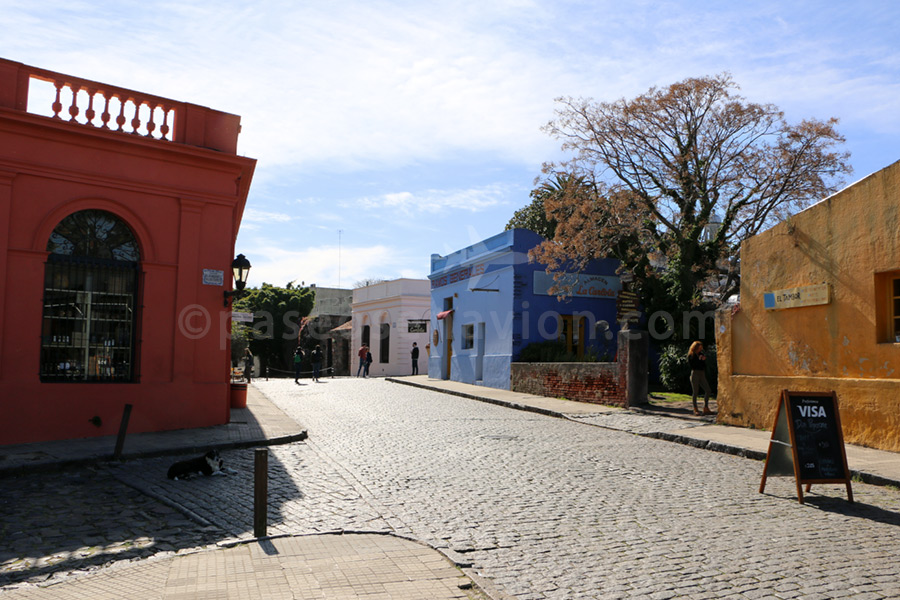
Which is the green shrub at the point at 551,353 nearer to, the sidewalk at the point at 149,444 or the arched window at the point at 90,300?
the sidewalk at the point at 149,444

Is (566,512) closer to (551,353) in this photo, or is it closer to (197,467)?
(197,467)

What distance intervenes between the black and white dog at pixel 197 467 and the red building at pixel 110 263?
393 cm

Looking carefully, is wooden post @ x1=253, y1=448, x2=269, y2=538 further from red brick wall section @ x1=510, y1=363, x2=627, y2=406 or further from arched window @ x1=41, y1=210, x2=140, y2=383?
red brick wall section @ x1=510, y1=363, x2=627, y2=406

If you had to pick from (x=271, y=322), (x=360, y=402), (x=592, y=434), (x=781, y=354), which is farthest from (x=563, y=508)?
(x=271, y=322)

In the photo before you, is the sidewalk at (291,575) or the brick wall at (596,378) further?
the brick wall at (596,378)

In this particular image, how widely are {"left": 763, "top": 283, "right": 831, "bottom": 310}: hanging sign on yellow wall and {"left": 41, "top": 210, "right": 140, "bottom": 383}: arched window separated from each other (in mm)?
10775

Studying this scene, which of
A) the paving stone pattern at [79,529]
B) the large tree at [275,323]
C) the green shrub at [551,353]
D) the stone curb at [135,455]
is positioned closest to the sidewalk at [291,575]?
the paving stone pattern at [79,529]

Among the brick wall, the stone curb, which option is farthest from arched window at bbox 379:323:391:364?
the stone curb

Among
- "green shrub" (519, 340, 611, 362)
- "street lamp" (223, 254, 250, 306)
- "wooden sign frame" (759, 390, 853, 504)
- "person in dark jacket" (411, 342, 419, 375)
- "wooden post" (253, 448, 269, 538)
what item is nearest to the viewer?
"wooden post" (253, 448, 269, 538)

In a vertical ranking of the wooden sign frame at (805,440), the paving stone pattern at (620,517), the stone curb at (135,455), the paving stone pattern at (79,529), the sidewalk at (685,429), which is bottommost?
the paving stone pattern at (79,529)

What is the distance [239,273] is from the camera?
13000 mm

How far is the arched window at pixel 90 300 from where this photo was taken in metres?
11.4

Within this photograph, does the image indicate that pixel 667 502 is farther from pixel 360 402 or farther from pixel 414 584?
pixel 360 402

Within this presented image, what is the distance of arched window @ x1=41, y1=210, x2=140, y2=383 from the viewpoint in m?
11.4
